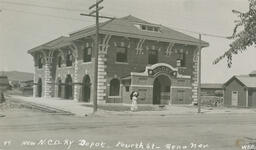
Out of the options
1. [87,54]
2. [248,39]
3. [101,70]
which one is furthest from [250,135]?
[87,54]

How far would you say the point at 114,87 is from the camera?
3472 centimetres

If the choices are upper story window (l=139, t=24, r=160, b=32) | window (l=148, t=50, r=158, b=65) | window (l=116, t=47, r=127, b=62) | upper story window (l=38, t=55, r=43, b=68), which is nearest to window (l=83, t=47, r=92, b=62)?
window (l=116, t=47, r=127, b=62)

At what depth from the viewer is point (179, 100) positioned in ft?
122

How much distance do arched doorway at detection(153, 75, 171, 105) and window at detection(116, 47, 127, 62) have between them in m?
4.01

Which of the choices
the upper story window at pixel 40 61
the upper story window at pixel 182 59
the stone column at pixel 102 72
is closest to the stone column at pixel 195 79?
the upper story window at pixel 182 59

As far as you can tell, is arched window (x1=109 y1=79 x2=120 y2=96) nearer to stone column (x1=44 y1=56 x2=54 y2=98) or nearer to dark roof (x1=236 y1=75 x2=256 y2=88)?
stone column (x1=44 y1=56 x2=54 y2=98)

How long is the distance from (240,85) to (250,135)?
29804 millimetres

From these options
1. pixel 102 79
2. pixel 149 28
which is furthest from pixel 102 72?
pixel 149 28

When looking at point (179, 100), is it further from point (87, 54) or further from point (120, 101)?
point (87, 54)

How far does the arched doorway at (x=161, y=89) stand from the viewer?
36750 mm

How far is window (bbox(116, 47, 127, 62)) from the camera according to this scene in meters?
34.8

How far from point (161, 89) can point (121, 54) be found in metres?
5.35

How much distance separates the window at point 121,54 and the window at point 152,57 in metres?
2.72

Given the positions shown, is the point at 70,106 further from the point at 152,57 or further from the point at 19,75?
the point at 19,75
